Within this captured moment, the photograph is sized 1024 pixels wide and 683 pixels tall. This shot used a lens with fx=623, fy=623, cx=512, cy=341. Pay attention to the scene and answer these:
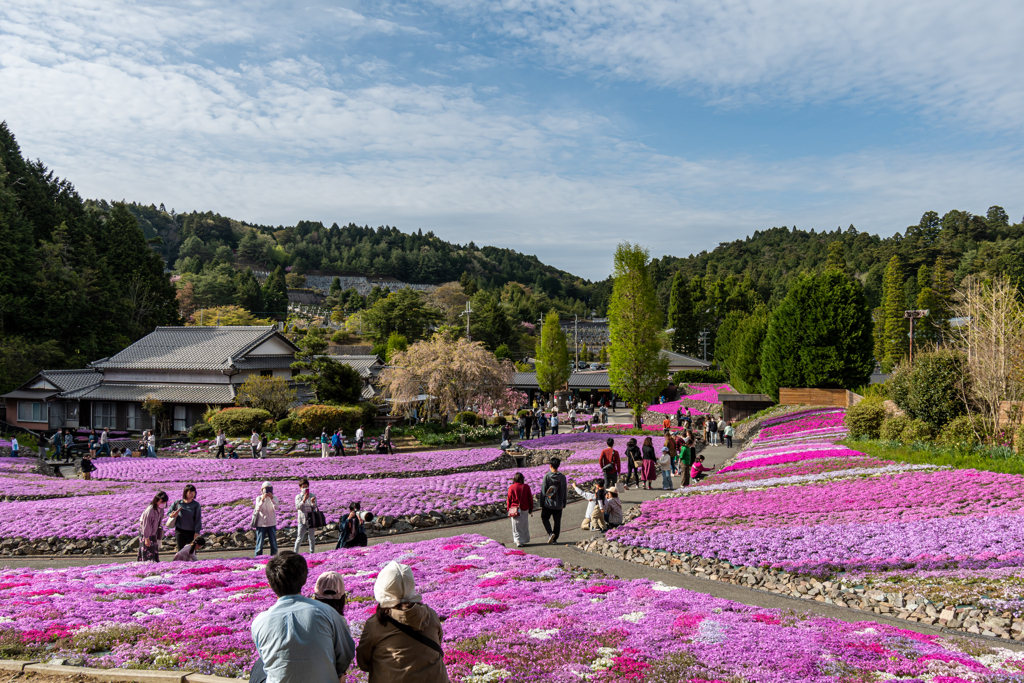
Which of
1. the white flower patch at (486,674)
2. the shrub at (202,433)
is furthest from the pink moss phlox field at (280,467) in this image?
the white flower patch at (486,674)

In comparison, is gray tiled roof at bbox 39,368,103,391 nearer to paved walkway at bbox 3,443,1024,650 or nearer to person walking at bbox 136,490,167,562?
paved walkway at bbox 3,443,1024,650

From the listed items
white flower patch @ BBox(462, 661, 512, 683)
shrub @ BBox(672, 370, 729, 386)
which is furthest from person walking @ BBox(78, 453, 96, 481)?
shrub @ BBox(672, 370, 729, 386)

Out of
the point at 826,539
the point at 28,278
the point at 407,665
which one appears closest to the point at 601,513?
the point at 826,539

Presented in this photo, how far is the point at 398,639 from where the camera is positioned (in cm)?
454

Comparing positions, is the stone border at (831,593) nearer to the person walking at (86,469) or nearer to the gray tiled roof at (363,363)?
the person walking at (86,469)

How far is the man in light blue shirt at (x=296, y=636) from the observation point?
14.1 feet

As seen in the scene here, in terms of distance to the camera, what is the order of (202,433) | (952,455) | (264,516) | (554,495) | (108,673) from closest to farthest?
(108,673)
(264,516)
(554,495)
(952,455)
(202,433)

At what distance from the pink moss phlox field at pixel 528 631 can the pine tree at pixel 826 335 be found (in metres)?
36.0

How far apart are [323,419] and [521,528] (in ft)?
83.9

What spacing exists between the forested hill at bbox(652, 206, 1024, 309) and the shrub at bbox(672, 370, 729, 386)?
47.1 feet

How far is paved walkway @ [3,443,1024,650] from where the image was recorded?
9.80m

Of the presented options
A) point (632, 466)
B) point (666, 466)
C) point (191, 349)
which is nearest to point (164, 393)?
point (191, 349)

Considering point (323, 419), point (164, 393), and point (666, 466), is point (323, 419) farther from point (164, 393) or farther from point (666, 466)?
point (666, 466)

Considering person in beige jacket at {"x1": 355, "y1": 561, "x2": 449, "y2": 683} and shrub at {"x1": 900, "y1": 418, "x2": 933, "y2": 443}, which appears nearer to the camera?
person in beige jacket at {"x1": 355, "y1": 561, "x2": 449, "y2": 683}
